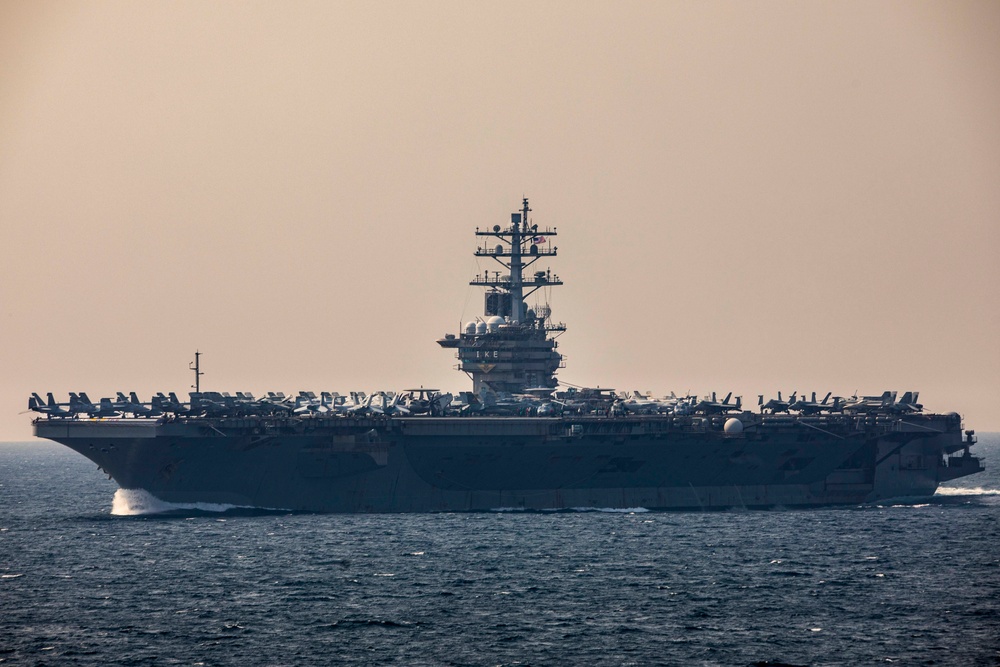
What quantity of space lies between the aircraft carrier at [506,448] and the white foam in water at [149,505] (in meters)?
0.27

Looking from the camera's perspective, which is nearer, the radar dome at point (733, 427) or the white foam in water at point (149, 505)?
the white foam in water at point (149, 505)

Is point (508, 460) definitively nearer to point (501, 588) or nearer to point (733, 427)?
point (733, 427)

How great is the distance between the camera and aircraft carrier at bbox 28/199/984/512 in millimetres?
44219

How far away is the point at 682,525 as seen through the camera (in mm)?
45531

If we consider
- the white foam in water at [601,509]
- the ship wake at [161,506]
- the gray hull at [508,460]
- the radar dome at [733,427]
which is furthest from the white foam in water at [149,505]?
the radar dome at [733,427]

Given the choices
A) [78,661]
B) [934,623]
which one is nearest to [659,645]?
[934,623]

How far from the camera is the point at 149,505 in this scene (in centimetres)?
4538

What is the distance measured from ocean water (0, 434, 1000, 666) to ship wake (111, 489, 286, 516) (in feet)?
0.30

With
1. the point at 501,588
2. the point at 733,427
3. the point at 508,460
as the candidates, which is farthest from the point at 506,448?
the point at 501,588

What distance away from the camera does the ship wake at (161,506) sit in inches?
1770

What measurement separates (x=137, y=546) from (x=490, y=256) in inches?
795

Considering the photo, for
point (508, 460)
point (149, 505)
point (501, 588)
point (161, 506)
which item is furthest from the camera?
point (508, 460)

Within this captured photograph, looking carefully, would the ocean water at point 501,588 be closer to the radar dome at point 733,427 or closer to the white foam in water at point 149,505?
the white foam in water at point 149,505

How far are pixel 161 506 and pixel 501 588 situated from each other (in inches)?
603
